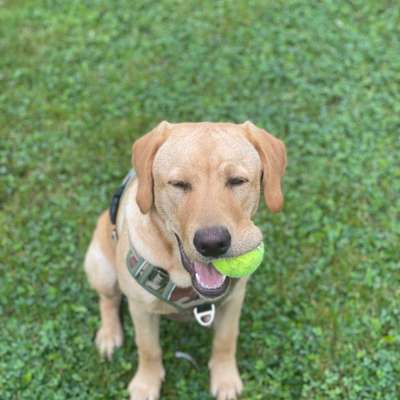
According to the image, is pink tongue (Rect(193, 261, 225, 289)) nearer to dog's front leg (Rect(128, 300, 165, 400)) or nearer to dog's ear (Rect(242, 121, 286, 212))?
dog's ear (Rect(242, 121, 286, 212))

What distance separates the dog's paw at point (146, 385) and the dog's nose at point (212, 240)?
1557mm

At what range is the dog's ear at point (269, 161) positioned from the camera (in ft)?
12.0

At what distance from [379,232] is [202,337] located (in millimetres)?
1708

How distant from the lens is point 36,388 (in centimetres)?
455

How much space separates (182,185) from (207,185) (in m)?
0.14

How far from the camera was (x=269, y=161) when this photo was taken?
3.64 m

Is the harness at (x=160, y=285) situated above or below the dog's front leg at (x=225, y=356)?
above

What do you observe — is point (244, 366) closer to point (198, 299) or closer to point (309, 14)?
point (198, 299)

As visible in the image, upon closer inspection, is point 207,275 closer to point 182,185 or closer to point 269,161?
point 182,185

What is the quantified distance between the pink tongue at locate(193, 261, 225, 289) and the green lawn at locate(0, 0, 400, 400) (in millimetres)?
1345

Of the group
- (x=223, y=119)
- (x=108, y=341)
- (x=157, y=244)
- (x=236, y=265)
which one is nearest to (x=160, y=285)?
(x=157, y=244)

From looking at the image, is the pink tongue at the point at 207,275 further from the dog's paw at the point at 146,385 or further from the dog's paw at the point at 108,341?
the dog's paw at the point at 108,341

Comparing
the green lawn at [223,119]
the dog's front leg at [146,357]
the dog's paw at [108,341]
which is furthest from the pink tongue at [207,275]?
the dog's paw at [108,341]

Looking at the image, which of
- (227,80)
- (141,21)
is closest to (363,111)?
(227,80)
